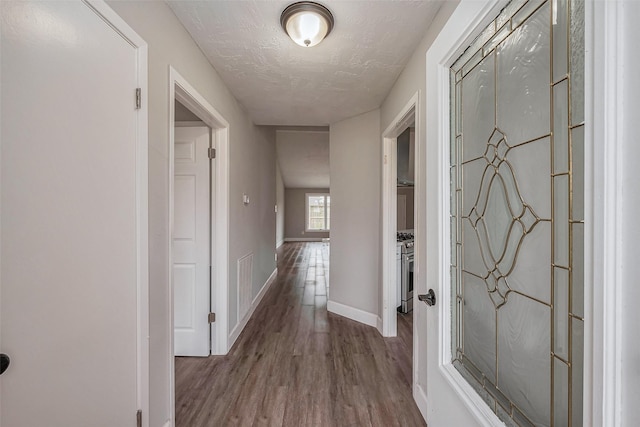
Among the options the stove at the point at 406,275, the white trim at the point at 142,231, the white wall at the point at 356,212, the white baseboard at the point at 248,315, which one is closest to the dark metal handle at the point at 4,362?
the white trim at the point at 142,231

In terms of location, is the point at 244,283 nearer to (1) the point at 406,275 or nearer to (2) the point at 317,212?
(1) the point at 406,275

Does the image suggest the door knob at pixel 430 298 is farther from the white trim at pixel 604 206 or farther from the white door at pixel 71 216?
the white door at pixel 71 216

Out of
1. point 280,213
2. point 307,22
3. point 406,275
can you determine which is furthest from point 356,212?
point 280,213

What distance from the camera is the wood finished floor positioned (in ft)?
5.57

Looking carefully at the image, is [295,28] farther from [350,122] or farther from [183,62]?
[350,122]

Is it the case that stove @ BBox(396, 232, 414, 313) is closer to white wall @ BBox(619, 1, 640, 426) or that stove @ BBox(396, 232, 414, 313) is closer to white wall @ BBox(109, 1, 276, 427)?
white wall @ BBox(109, 1, 276, 427)

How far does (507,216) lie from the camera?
78 centimetres

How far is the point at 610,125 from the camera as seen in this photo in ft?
1.42

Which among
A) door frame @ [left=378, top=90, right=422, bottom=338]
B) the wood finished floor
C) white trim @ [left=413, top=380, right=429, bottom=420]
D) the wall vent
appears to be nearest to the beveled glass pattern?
white trim @ [left=413, top=380, right=429, bottom=420]

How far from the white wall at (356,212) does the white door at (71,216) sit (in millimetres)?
2211

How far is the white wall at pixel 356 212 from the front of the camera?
298 centimetres

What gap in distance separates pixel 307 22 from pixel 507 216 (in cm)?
138

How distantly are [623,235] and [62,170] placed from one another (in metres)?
1.39

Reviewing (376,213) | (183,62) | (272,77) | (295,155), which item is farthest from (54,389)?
(295,155)
